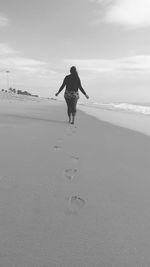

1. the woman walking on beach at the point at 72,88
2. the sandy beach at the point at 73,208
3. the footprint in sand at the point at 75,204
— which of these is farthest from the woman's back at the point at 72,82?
the footprint in sand at the point at 75,204

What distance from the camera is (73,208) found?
2740 millimetres

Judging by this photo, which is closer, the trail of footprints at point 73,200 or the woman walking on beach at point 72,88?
the trail of footprints at point 73,200

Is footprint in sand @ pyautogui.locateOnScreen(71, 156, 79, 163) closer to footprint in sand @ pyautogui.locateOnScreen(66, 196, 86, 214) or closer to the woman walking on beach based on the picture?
footprint in sand @ pyautogui.locateOnScreen(66, 196, 86, 214)

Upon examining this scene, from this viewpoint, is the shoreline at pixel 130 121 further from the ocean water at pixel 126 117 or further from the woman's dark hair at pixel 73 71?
the woman's dark hair at pixel 73 71

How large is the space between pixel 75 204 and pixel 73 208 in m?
0.11

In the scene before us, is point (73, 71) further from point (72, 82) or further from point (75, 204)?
point (75, 204)

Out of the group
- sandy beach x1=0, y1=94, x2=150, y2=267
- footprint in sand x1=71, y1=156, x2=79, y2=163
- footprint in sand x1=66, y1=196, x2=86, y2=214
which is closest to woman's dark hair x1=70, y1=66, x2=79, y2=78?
sandy beach x1=0, y1=94, x2=150, y2=267

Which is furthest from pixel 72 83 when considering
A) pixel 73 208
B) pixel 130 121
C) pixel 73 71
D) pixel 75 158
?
pixel 73 208

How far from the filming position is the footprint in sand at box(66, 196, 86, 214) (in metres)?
2.68

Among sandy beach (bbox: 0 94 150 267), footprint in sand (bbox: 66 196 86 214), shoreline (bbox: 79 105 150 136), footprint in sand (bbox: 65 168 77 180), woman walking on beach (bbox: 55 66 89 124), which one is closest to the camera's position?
sandy beach (bbox: 0 94 150 267)

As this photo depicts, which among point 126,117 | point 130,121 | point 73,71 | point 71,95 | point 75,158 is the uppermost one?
point 73,71

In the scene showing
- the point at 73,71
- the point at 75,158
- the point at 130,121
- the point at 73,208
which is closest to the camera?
the point at 73,208

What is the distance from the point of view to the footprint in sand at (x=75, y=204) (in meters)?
2.68

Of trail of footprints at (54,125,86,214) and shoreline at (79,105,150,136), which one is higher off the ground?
trail of footprints at (54,125,86,214)
